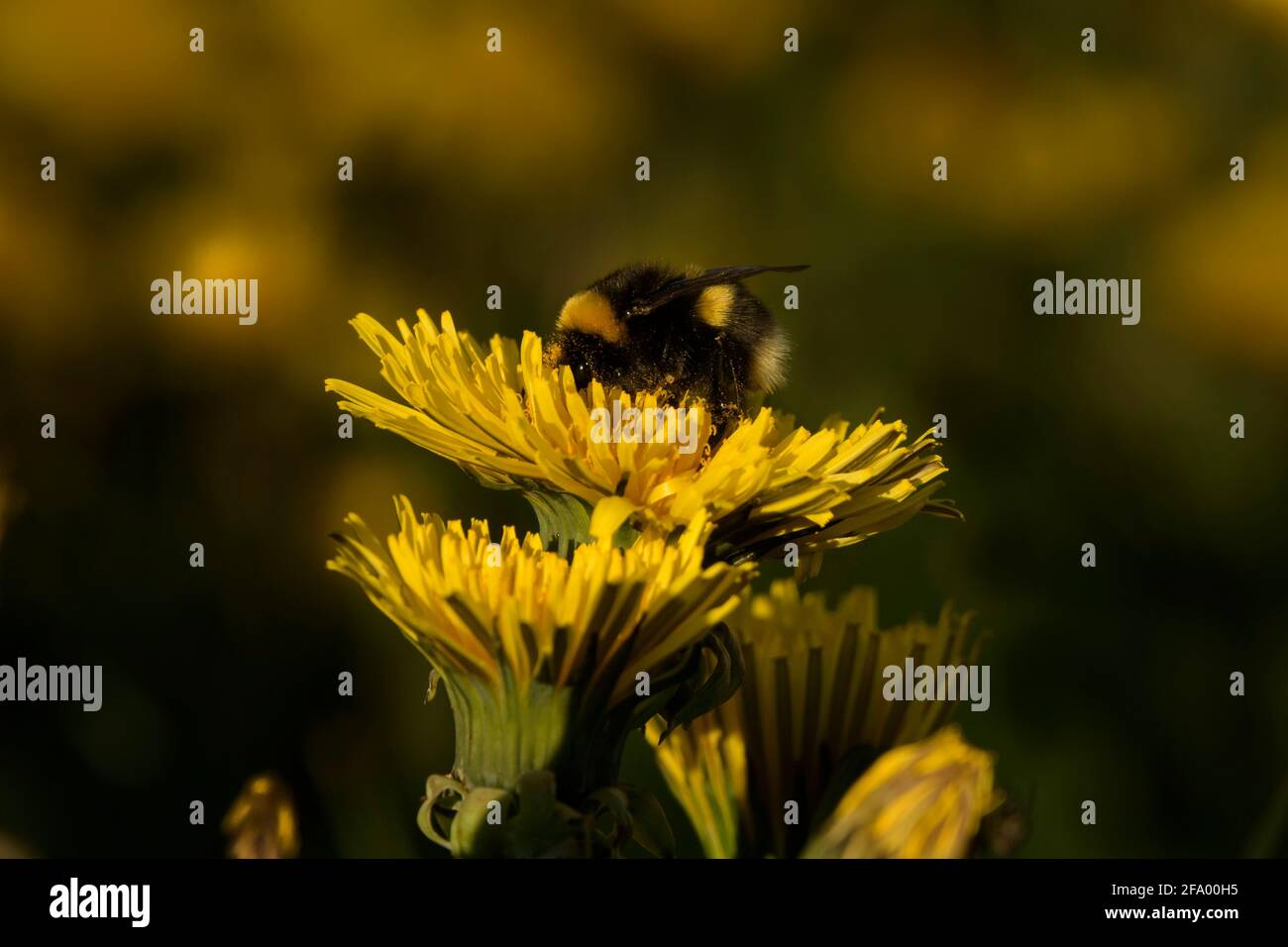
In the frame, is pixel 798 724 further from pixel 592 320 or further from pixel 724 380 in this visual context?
pixel 592 320

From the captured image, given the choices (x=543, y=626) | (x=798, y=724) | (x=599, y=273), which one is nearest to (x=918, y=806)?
(x=798, y=724)

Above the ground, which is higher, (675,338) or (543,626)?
(675,338)

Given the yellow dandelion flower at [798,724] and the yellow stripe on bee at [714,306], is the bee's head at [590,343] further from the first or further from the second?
the yellow dandelion flower at [798,724]

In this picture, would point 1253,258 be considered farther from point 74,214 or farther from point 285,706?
point 74,214

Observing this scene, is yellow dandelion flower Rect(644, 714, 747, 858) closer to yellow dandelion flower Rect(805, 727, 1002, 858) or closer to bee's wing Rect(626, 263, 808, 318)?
yellow dandelion flower Rect(805, 727, 1002, 858)

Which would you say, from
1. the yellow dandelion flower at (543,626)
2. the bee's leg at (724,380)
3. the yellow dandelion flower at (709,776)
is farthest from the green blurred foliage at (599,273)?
the yellow dandelion flower at (543,626)

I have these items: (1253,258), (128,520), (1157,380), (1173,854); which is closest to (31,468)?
(128,520)
